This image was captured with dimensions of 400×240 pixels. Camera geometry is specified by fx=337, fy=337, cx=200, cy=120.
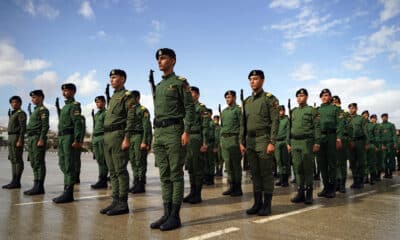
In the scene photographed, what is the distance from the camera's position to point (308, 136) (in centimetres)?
666

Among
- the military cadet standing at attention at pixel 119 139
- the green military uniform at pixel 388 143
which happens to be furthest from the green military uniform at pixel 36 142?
the green military uniform at pixel 388 143

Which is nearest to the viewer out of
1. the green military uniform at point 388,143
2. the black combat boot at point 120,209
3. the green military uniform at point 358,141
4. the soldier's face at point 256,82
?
the black combat boot at point 120,209

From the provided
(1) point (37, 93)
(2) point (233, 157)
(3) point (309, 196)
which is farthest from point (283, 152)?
(1) point (37, 93)

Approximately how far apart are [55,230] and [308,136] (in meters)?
4.76

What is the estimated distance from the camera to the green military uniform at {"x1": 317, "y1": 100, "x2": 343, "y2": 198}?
7367 mm

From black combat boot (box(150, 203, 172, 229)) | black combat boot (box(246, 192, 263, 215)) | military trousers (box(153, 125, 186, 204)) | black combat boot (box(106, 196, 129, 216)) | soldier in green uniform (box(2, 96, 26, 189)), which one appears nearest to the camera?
black combat boot (box(150, 203, 172, 229))

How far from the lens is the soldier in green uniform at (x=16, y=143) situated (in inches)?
328

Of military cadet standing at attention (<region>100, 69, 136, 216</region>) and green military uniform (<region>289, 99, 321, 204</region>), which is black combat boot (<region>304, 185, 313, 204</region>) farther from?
military cadet standing at attention (<region>100, 69, 136, 216</region>)

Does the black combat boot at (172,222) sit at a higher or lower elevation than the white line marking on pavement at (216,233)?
higher

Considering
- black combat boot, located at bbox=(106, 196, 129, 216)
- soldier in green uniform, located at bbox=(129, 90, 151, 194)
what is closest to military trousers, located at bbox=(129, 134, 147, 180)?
soldier in green uniform, located at bbox=(129, 90, 151, 194)

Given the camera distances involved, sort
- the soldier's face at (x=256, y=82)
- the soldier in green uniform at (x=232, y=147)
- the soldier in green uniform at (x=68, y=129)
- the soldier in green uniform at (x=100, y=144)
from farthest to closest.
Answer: the soldier in green uniform at (x=100, y=144)
the soldier in green uniform at (x=232, y=147)
the soldier in green uniform at (x=68, y=129)
the soldier's face at (x=256, y=82)

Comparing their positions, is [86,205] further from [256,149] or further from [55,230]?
[256,149]

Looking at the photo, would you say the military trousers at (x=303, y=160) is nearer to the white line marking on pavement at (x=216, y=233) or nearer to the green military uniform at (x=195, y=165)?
the green military uniform at (x=195, y=165)

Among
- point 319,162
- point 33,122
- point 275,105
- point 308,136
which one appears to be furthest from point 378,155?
point 33,122
